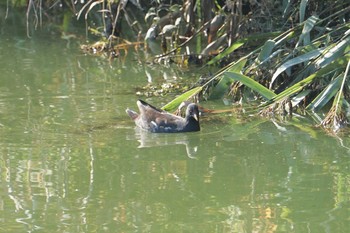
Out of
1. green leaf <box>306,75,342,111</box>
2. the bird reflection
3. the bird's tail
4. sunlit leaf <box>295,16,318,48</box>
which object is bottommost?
the bird reflection

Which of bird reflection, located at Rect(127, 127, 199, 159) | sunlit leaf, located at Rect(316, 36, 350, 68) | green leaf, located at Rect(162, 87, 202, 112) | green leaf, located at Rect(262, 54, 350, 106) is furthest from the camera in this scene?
green leaf, located at Rect(162, 87, 202, 112)

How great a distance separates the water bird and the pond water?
111 mm

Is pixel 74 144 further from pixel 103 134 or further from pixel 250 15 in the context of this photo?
pixel 250 15

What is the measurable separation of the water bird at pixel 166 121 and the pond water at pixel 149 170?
111 millimetres

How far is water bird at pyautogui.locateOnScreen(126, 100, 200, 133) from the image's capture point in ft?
29.1

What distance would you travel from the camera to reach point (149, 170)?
7.62 metres

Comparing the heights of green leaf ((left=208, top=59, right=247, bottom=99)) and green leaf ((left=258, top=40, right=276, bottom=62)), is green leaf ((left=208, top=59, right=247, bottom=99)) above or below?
below

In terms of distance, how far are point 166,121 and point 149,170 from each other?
142 cm

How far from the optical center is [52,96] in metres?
10.3

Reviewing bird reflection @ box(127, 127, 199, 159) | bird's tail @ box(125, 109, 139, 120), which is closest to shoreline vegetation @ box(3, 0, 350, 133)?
bird's tail @ box(125, 109, 139, 120)

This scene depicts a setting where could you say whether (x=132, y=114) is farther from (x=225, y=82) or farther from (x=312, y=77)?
(x=312, y=77)

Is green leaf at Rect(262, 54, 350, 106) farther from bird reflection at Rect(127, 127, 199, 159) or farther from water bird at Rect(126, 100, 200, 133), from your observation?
bird reflection at Rect(127, 127, 199, 159)

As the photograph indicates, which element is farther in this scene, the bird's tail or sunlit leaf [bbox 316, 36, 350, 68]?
sunlit leaf [bbox 316, 36, 350, 68]

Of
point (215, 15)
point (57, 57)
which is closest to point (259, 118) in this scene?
point (215, 15)
